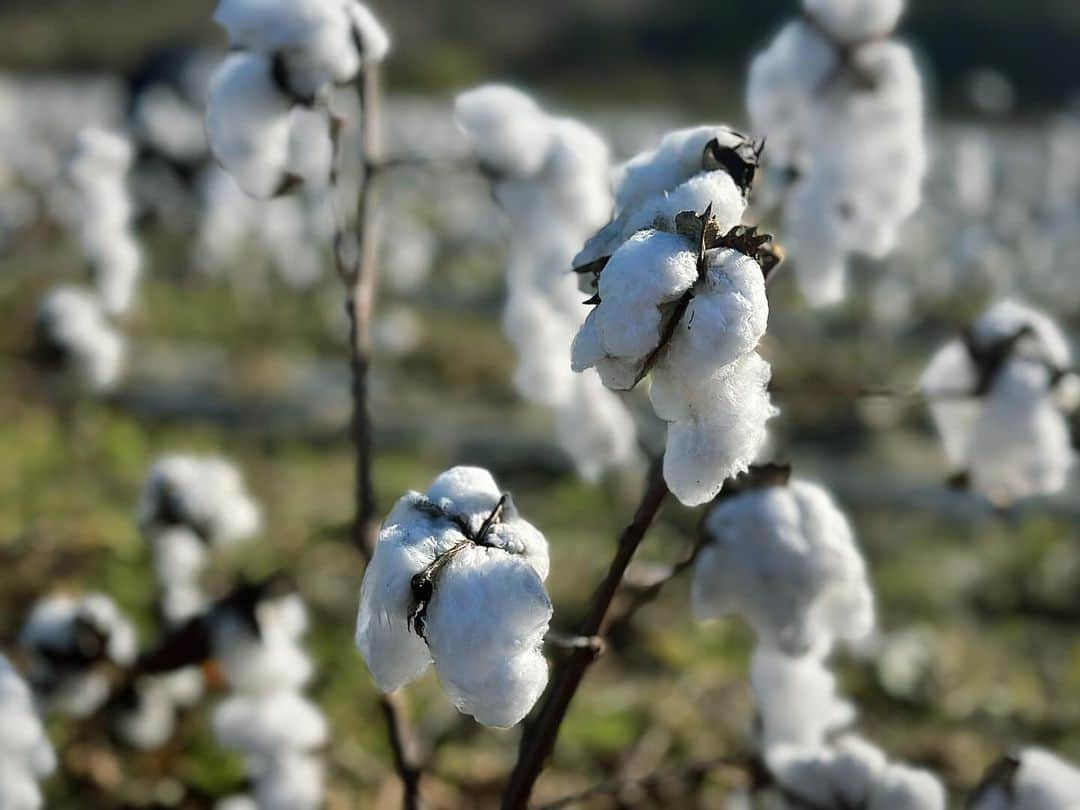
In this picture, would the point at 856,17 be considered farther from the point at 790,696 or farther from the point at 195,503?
the point at 195,503

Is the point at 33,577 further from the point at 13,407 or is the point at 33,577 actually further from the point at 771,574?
the point at 13,407

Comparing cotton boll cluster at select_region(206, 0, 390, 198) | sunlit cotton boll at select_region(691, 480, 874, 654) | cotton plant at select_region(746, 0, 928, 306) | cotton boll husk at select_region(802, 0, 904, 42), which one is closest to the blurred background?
sunlit cotton boll at select_region(691, 480, 874, 654)

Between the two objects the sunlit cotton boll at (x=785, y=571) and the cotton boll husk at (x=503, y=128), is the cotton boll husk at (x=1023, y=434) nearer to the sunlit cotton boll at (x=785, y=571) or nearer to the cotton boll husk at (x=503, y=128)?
the sunlit cotton boll at (x=785, y=571)

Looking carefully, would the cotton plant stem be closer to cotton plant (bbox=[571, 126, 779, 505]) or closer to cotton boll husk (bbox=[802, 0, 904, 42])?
cotton plant (bbox=[571, 126, 779, 505])

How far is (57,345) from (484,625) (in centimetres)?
218

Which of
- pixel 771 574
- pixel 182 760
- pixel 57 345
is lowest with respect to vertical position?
pixel 182 760

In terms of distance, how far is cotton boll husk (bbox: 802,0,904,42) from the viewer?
149cm

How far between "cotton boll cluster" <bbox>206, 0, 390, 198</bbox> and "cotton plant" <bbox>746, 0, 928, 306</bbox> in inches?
21.9

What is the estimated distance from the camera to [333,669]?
3.04 metres

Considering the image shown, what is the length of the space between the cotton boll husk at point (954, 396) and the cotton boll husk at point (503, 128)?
0.63 metres

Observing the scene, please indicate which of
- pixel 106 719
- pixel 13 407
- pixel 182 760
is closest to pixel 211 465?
pixel 106 719

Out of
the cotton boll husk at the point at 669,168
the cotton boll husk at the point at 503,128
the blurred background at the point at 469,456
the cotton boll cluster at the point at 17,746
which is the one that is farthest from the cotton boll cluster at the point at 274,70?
the cotton boll cluster at the point at 17,746

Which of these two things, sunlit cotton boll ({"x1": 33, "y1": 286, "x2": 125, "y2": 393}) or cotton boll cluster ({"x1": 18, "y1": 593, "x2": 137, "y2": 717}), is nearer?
cotton boll cluster ({"x1": 18, "y1": 593, "x2": 137, "y2": 717})

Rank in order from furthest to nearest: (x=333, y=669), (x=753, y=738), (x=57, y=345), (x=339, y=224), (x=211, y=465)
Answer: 1. (x=333, y=669)
2. (x=57, y=345)
3. (x=211, y=465)
4. (x=753, y=738)
5. (x=339, y=224)
